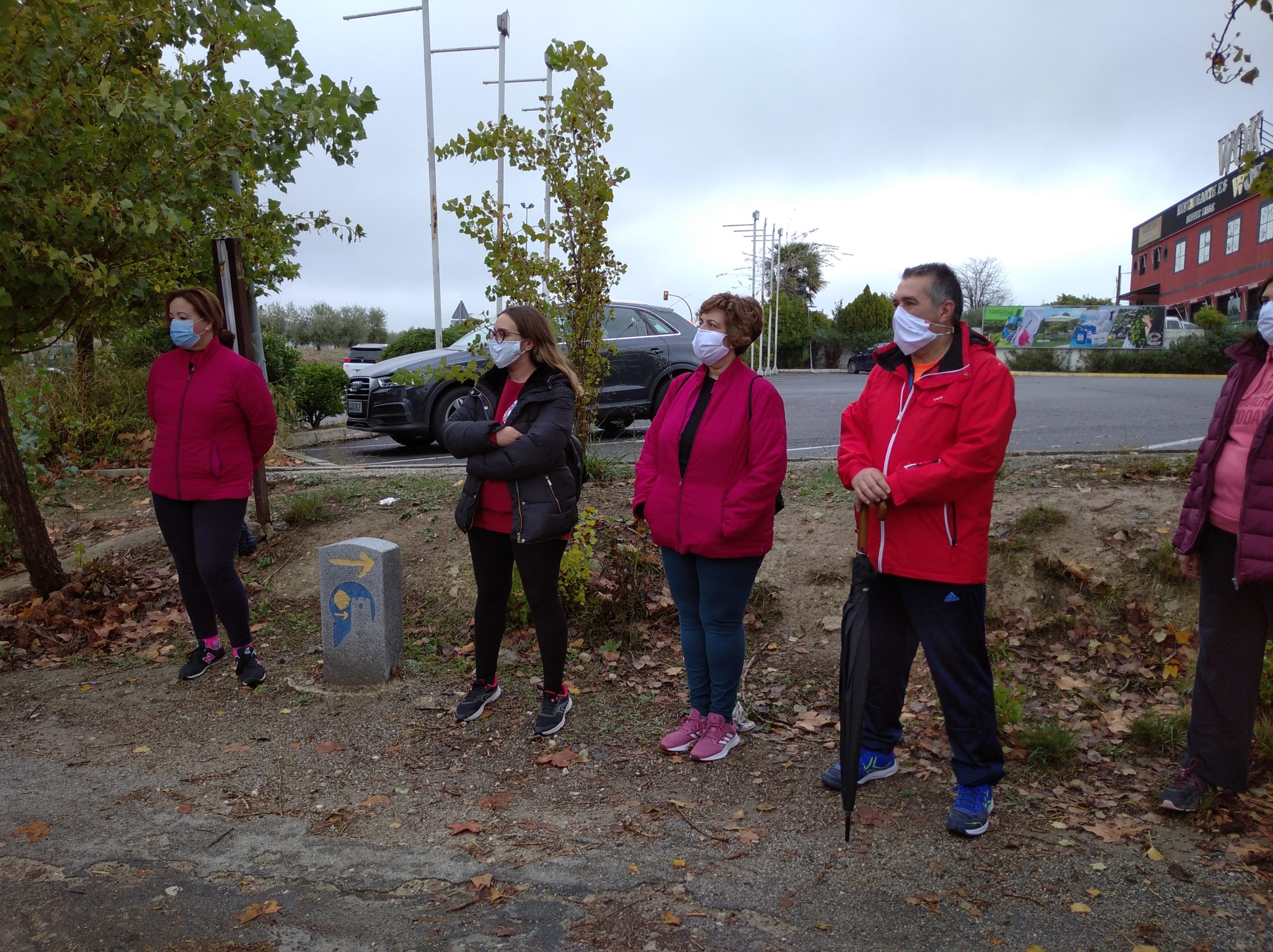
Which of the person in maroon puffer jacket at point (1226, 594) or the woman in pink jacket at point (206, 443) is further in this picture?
the woman in pink jacket at point (206, 443)

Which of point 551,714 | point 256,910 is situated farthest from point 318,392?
point 256,910

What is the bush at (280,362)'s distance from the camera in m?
14.2

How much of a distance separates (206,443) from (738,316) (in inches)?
108

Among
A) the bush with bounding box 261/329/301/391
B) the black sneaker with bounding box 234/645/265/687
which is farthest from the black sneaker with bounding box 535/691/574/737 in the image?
the bush with bounding box 261/329/301/391

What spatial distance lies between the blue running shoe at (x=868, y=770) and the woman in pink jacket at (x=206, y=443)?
120 inches

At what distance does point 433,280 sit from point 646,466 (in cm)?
1757

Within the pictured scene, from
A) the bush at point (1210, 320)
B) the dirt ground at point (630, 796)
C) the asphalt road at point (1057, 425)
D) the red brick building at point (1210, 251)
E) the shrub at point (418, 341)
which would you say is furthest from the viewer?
the red brick building at point (1210, 251)

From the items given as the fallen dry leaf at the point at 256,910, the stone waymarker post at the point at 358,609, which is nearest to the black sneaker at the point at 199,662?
the stone waymarker post at the point at 358,609

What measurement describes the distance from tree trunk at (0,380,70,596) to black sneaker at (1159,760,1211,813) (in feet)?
21.5

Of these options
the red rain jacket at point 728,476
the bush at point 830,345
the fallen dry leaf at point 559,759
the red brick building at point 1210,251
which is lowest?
the fallen dry leaf at point 559,759

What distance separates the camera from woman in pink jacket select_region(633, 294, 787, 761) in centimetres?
384

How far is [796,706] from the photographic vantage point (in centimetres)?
477

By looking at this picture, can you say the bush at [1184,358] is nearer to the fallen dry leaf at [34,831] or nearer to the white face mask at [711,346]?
the white face mask at [711,346]

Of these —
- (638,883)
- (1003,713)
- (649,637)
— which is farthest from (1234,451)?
(649,637)
